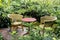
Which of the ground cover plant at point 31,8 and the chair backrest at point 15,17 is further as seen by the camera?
the ground cover plant at point 31,8

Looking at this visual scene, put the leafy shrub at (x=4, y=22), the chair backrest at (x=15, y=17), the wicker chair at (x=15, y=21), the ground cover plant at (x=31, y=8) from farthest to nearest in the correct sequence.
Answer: the ground cover plant at (x=31, y=8)
the leafy shrub at (x=4, y=22)
the chair backrest at (x=15, y=17)
the wicker chair at (x=15, y=21)

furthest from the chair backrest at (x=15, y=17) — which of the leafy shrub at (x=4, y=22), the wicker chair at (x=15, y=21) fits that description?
the leafy shrub at (x=4, y=22)

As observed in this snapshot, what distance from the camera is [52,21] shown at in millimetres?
8086

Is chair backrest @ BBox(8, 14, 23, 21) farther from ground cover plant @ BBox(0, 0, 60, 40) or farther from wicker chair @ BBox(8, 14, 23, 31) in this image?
ground cover plant @ BBox(0, 0, 60, 40)

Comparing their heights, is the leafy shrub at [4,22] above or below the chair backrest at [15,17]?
below

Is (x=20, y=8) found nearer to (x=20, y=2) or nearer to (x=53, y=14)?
(x=20, y=2)

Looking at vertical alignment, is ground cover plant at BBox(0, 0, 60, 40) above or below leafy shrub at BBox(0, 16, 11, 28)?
above

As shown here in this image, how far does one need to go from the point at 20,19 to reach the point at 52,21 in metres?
1.40

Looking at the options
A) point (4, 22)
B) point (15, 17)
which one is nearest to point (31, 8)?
point (15, 17)

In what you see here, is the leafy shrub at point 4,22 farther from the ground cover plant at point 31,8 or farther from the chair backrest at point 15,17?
the chair backrest at point 15,17

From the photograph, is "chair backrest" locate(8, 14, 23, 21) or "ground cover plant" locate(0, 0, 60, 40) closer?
"chair backrest" locate(8, 14, 23, 21)

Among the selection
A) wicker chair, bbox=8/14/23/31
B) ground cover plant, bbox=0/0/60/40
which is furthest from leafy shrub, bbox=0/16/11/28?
wicker chair, bbox=8/14/23/31

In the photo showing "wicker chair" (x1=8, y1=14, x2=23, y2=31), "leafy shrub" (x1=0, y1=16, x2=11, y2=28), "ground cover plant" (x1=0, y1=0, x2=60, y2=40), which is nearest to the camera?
"wicker chair" (x1=8, y1=14, x2=23, y2=31)

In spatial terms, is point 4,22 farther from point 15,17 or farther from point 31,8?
point 31,8
